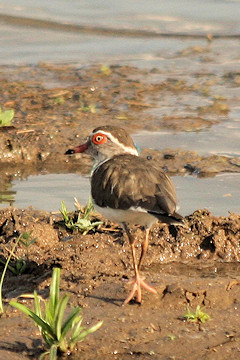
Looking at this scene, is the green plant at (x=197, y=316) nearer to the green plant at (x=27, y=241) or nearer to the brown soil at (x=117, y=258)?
the brown soil at (x=117, y=258)

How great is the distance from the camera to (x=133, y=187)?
5613 millimetres

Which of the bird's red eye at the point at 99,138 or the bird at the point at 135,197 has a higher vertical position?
the bird's red eye at the point at 99,138

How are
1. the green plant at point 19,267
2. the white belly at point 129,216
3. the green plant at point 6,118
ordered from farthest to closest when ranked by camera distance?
1. the green plant at point 6,118
2. the green plant at point 19,267
3. the white belly at point 129,216

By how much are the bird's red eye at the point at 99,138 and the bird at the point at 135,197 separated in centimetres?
32

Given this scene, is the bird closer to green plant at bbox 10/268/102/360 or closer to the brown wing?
the brown wing

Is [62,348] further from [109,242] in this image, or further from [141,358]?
[109,242]

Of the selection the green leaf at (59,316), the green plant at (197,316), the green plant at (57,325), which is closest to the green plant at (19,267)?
the green plant at (57,325)

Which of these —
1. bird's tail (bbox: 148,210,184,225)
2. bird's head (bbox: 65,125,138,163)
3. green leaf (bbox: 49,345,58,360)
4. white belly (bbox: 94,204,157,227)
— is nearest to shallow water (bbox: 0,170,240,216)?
bird's head (bbox: 65,125,138,163)

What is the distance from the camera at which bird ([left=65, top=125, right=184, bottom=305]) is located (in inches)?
212

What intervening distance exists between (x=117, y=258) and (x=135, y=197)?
925mm

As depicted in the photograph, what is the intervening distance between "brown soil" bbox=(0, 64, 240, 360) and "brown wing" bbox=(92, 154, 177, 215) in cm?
61

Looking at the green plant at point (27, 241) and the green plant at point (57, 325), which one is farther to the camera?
the green plant at point (27, 241)

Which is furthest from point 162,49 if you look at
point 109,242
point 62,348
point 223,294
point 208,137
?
point 62,348

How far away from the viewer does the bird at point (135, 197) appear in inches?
212
